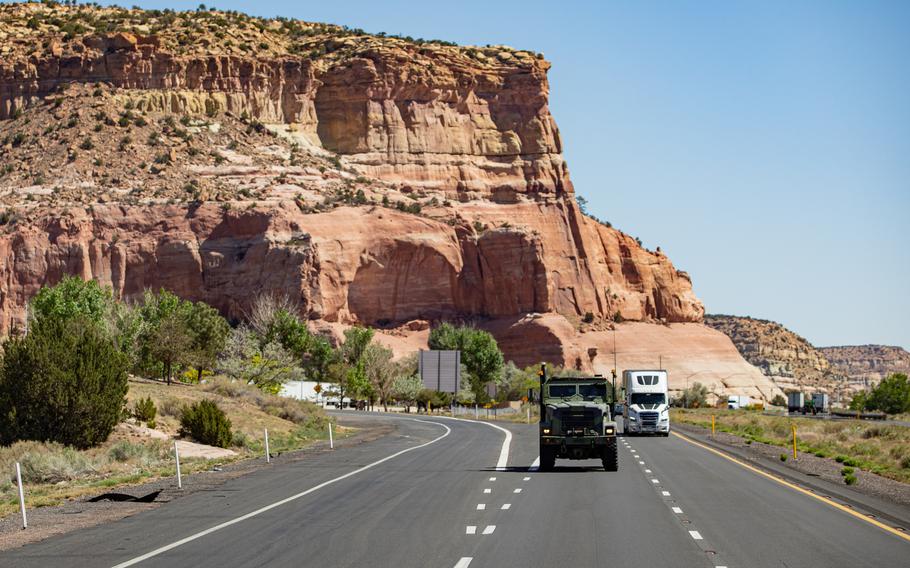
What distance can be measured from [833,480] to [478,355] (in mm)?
84949

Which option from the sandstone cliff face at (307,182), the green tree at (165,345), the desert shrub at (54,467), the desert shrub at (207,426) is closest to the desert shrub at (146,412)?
the desert shrub at (207,426)

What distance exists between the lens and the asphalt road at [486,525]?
15.6m

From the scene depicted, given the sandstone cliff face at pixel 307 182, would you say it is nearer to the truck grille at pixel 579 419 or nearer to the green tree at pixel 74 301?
the green tree at pixel 74 301

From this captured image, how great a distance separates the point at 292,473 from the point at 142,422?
51.6 feet

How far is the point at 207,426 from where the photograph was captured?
42281 mm

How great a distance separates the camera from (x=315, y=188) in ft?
422

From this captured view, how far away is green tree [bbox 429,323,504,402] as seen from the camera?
114m

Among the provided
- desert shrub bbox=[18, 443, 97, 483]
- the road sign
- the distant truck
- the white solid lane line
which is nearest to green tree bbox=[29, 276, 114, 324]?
the road sign

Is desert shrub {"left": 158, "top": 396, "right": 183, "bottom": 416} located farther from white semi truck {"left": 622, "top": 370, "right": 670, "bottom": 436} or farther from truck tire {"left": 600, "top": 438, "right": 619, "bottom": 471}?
truck tire {"left": 600, "top": 438, "right": 619, "bottom": 471}

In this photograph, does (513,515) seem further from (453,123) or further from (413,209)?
(453,123)

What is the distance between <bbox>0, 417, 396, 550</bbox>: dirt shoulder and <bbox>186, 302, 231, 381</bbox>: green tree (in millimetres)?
45372

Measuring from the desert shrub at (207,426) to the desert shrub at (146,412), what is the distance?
1.52 metres

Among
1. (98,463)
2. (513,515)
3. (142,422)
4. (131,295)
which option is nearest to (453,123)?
(131,295)

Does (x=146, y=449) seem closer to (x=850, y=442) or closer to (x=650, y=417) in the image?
(x=650, y=417)
